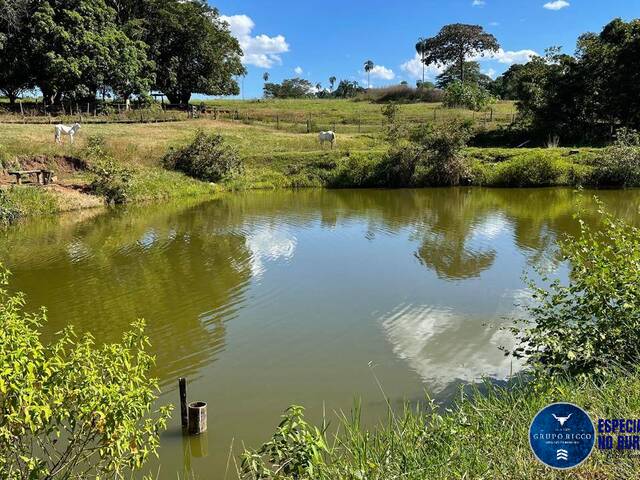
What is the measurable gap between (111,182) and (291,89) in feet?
303

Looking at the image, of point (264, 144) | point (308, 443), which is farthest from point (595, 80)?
point (308, 443)

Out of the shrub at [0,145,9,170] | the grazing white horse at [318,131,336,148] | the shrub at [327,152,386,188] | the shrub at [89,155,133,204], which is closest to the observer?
the shrub at [0,145,9,170]

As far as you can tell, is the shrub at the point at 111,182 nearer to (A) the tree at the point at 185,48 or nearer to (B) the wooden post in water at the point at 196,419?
(B) the wooden post in water at the point at 196,419

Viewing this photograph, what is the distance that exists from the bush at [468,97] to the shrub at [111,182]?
36.7 m

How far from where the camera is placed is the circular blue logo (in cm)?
357

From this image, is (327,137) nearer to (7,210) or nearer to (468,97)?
(468,97)

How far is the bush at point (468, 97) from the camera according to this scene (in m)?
51.8

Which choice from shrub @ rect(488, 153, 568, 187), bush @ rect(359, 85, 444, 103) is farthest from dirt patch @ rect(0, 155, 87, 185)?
bush @ rect(359, 85, 444, 103)

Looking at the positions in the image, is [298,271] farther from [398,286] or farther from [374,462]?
[374,462]

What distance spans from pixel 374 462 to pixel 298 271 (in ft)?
34.0

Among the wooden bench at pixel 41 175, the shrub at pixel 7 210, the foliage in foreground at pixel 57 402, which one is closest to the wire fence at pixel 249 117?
the wooden bench at pixel 41 175

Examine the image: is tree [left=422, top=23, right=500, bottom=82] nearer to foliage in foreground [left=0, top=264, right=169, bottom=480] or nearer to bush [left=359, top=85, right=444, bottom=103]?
bush [left=359, top=85, right=444, bottom=103]

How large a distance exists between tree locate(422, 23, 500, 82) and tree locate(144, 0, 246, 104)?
41802 mm

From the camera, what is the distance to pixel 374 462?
13.8ft
